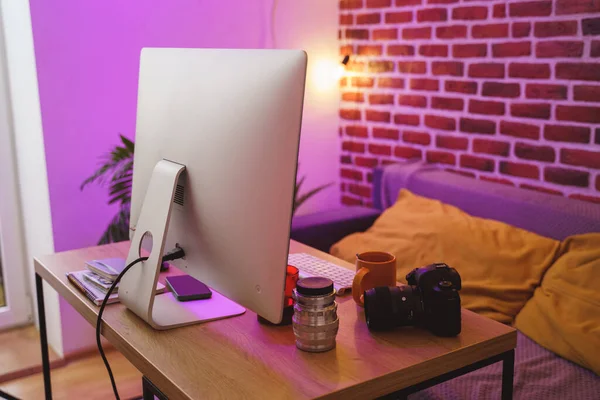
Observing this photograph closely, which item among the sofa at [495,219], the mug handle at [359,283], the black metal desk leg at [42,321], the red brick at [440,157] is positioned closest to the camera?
the mug handle at [359,283]

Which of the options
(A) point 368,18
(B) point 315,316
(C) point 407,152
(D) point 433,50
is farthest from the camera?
(A) point 368,18

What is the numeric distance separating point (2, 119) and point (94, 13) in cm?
68

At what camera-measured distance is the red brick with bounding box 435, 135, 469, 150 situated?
289cm

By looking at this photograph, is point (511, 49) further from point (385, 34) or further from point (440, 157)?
point (385, 34)

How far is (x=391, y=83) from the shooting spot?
10.6 feet

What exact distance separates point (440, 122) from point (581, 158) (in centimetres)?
71

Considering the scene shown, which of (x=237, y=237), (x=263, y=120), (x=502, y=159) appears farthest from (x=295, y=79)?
(x=502, y=159)

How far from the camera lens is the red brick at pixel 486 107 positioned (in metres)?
2.71

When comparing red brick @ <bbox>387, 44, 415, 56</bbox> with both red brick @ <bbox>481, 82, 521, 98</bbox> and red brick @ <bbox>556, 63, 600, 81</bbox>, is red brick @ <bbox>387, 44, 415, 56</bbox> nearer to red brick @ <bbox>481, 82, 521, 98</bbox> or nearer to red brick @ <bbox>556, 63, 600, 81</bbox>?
red brick @ <bbox>481, 82, 521, 98</bbox>

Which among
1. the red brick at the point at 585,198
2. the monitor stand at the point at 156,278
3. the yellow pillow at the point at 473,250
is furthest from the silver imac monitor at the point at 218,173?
the red brick at the point at 585,198

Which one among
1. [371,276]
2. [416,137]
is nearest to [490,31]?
[416,137]

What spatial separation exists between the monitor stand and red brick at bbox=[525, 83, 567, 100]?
162 cm

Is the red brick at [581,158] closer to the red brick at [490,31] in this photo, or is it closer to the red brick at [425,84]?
the red brick at [490,31]

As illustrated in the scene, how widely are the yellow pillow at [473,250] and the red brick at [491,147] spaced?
14.9 inches
